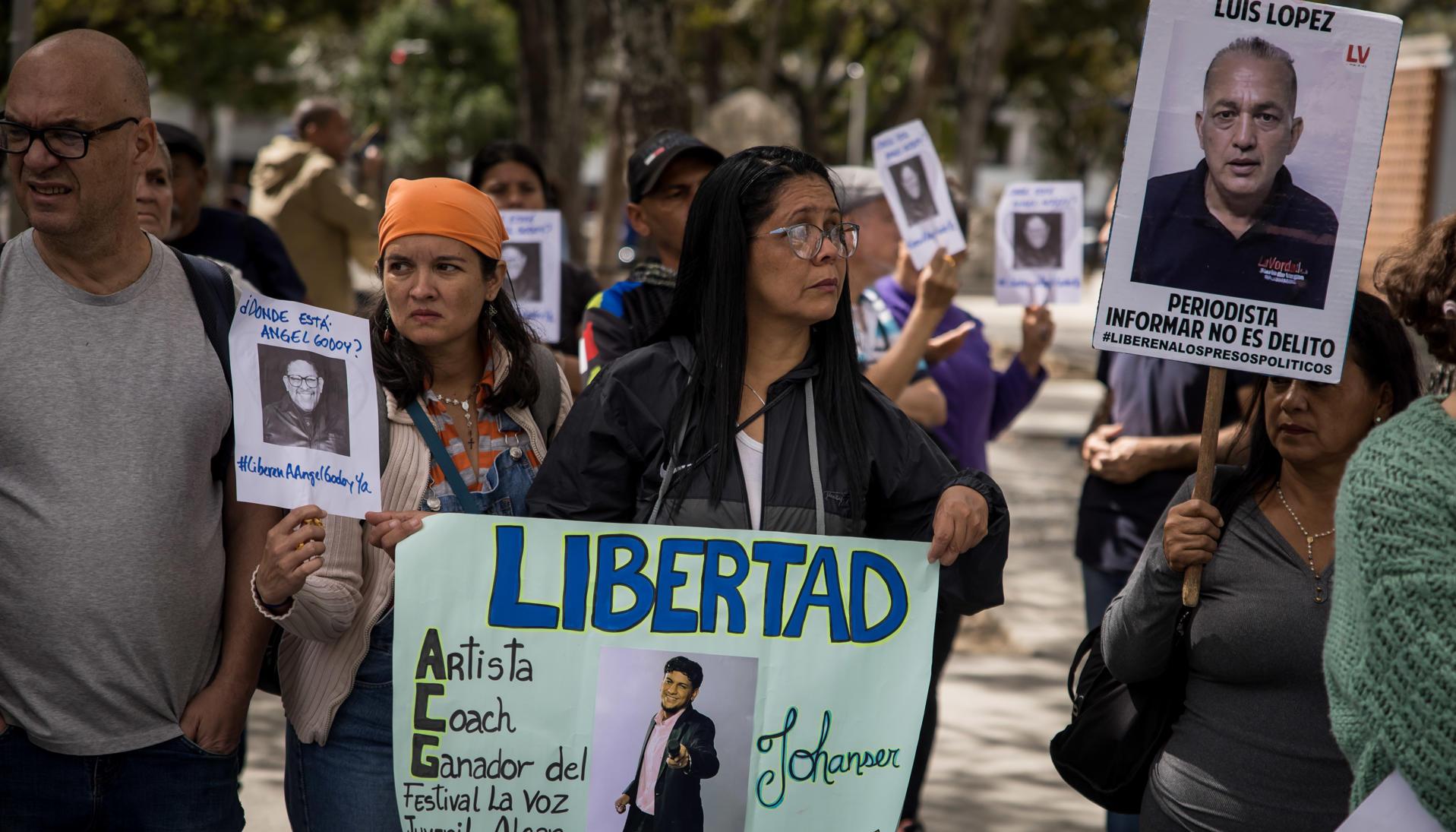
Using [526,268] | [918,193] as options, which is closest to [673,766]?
[918,193]

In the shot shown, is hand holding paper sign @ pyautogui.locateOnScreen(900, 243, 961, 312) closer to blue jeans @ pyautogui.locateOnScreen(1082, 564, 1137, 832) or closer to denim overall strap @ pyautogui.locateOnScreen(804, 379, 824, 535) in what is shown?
blue jeans @ pyautogui.locateOnScreen(1082, 564, 1137, 832)

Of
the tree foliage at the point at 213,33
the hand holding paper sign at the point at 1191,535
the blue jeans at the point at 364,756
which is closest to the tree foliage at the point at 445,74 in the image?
the tree foliage at the point at 213,33

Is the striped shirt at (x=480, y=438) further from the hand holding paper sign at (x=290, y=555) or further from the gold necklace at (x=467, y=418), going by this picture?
the hand holding paper sign at (x=290, y=555)

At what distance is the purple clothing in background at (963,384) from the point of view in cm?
475

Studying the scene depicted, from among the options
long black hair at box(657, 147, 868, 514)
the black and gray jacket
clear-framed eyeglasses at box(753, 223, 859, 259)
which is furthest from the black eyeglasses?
clear-framed eyeglasses at box(753, 223, 859, 259)

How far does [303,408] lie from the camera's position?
2.63 m

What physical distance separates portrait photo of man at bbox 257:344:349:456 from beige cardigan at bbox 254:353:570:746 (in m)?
0.19

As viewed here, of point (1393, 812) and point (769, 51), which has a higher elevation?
point (769, 51)

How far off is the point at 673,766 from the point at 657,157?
200 centimetres

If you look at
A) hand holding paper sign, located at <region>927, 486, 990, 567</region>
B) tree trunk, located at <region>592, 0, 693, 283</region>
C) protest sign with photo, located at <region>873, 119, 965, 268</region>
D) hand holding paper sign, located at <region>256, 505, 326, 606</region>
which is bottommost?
hand holding paper sign, located at <region>256, 505, 326, 606</region>

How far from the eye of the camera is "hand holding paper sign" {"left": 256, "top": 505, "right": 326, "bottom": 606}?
2561mm

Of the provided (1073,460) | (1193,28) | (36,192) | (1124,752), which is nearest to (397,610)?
(36,192)

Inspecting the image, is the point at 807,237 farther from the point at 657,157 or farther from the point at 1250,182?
the point at 657,157

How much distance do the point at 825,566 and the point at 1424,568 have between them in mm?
1064
